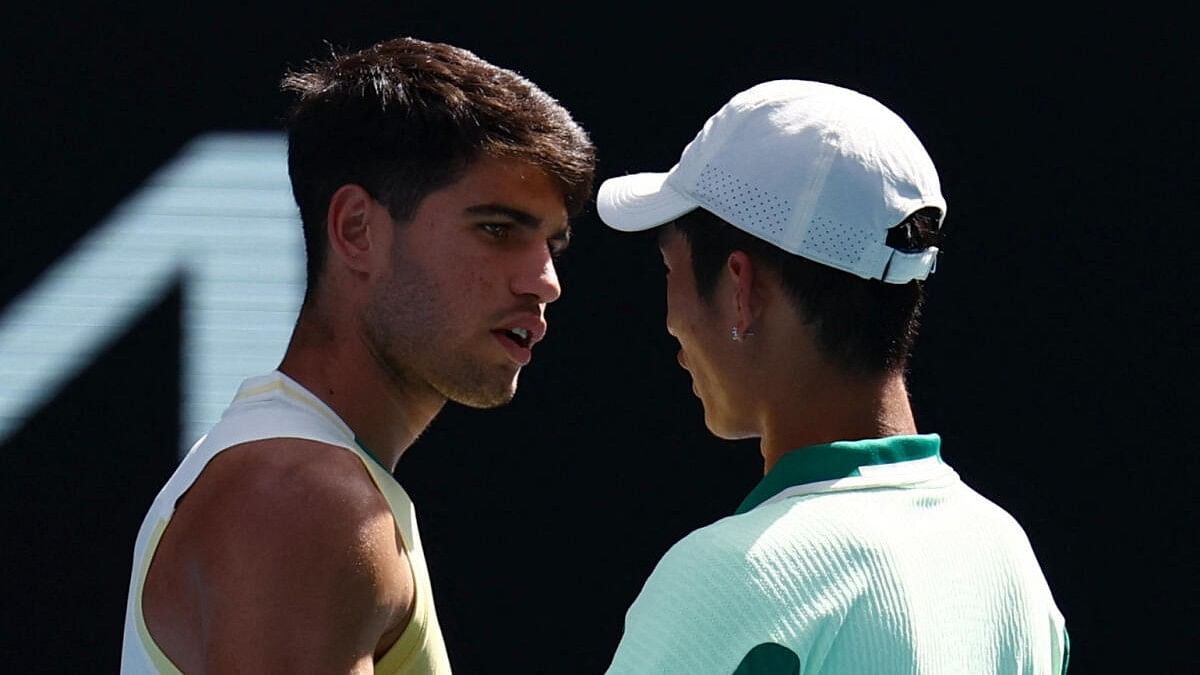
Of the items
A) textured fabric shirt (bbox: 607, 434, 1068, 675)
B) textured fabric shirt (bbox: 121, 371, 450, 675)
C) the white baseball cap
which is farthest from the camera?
textured fabric shirt (bbox: 121, 371, 450, 675)

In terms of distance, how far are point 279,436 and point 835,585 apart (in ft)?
1.92

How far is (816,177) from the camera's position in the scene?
3.85ft

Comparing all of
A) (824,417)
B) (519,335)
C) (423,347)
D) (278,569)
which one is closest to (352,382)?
(423,347)

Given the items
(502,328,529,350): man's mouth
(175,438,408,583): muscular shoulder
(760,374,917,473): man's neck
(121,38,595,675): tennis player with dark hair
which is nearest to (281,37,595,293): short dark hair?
(121,38,595,675): tennis player with dark hair

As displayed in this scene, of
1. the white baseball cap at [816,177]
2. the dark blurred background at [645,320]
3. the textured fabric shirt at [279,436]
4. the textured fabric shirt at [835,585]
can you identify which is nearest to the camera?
the textured fabric shirt at [835,585]

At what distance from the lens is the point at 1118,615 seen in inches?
105

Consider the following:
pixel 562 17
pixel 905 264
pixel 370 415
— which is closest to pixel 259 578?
pixel 370 415

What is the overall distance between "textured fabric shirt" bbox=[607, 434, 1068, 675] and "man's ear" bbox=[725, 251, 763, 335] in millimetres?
111

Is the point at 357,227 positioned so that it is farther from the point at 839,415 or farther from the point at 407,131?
the point at 839,415

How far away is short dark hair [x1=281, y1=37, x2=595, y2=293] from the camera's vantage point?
160 cm

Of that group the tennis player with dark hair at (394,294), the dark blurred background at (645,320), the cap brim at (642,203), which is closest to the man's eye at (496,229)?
the tennis player with dark hair at (394,294)

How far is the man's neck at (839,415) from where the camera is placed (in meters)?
1.17

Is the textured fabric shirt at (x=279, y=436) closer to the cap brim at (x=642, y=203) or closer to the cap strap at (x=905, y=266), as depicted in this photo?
the cap brim at (x=642, y=203)

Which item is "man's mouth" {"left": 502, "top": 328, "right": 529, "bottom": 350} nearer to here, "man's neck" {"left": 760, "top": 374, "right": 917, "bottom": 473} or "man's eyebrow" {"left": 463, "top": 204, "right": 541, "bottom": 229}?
"man's eyebrow" {"left": 463, "top": 204, "right": 541, "bottom": 229}
